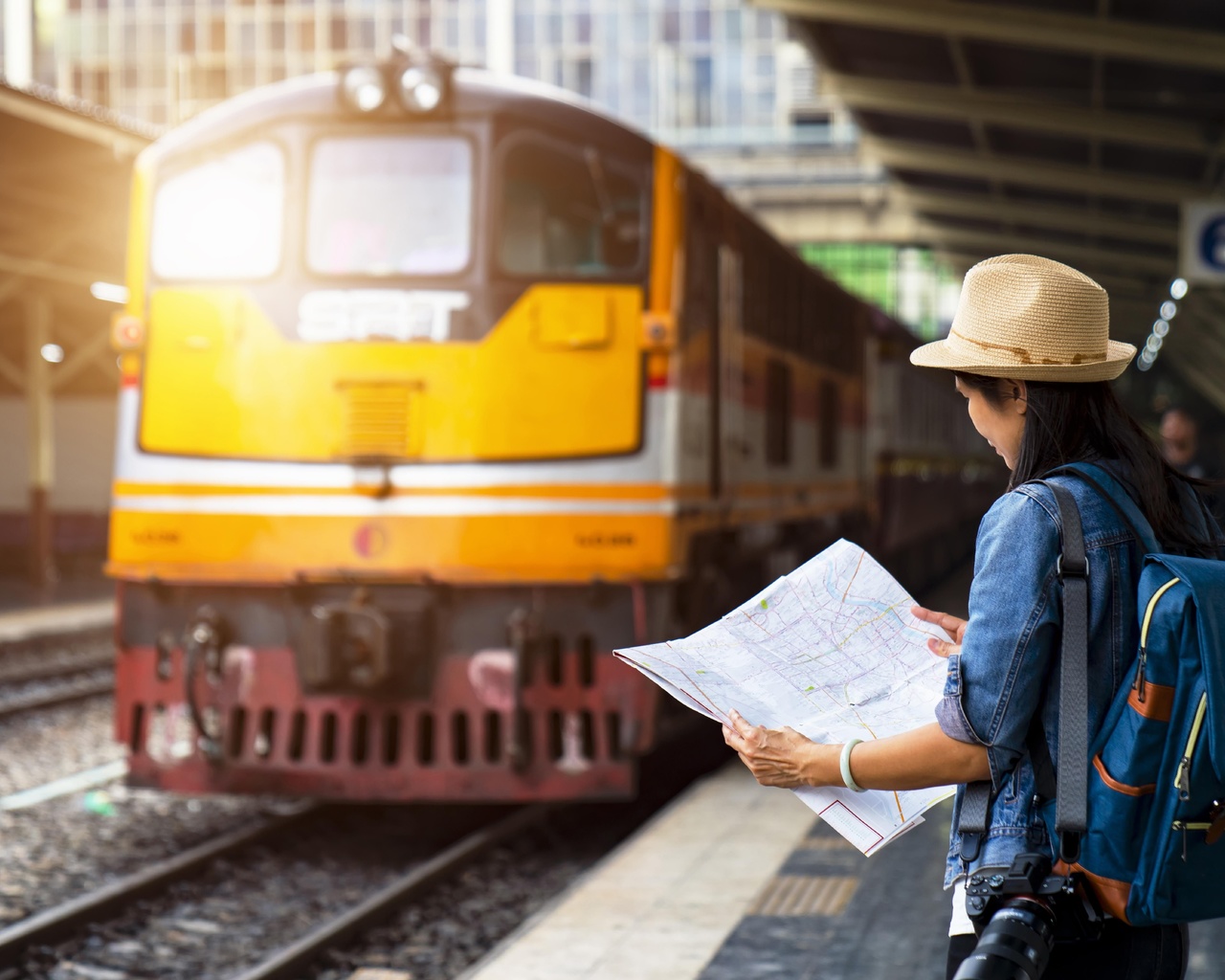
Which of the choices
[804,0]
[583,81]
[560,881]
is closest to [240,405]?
[560,881]

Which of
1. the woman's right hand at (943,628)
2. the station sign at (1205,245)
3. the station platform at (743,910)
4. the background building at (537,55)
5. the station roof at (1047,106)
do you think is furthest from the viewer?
the background building at (537,55)

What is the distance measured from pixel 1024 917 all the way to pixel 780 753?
0.39m

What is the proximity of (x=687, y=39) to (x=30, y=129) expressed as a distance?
49.8m

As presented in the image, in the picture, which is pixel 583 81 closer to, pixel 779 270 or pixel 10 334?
pixel 10 334

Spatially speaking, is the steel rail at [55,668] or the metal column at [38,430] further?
the metal column at [38,430]

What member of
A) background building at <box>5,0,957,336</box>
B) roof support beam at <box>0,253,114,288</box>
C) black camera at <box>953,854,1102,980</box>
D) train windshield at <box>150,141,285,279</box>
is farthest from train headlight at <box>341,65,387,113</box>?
background building at <box>5,0,957,336</box>

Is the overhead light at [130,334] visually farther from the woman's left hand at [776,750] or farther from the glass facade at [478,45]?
the glass facade at [478,45]

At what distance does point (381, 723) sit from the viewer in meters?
6.83

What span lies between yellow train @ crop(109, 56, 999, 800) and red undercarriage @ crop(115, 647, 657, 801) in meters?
0.01

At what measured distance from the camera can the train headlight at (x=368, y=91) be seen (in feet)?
23.2

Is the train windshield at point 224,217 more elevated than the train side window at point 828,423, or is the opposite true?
the train windshield at point 224,217

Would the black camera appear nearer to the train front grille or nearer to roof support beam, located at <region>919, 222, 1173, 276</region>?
the train front grille

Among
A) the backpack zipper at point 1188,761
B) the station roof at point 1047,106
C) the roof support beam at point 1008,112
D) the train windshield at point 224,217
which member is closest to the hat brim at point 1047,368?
the backpack zipper at point 1188,761

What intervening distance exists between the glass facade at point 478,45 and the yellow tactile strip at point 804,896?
182ft
